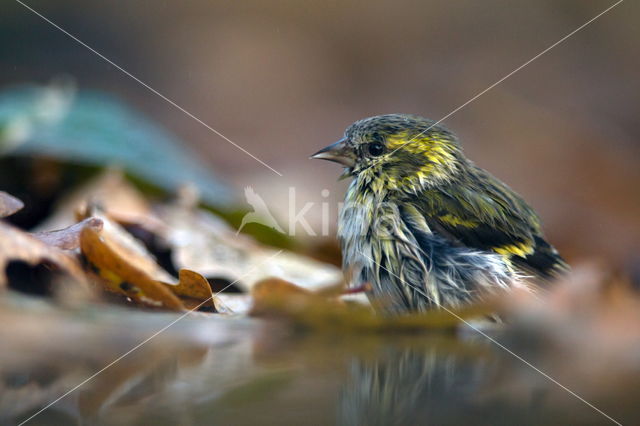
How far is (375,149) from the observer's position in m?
1.21

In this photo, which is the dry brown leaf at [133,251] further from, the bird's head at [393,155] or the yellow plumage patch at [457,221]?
the yellow plumage patch at [457,221]

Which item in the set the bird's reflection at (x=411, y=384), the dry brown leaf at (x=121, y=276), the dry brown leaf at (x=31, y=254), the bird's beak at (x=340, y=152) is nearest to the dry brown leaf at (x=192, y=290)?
the dry brown leaf at (x=121, y=276)

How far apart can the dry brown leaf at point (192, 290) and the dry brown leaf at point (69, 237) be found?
0.14m

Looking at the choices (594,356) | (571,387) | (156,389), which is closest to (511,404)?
(571,387)

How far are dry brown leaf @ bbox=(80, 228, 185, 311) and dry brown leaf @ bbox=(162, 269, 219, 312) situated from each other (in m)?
0.01

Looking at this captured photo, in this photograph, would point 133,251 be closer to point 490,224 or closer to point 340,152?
point 340,152

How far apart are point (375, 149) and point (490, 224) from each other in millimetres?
252

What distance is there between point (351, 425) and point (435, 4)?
2.60 metres

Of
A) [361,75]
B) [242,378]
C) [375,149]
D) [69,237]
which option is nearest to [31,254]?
[69,237]

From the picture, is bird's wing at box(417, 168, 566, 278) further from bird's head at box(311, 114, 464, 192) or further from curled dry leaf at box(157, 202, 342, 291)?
curled dry leaf at box(157, 202, 342, 291)

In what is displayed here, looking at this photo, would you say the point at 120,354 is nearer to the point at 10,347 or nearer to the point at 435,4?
the point at 10,347

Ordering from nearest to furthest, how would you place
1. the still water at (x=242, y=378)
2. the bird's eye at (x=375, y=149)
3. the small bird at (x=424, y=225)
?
1. the still water at (x=242, y=378)
2. the small bird at (x=424, y=225)
3. the bird's eye at (x=375, y=149)

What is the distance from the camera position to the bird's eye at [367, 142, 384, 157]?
1200 mm

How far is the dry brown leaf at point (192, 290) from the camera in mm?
938
